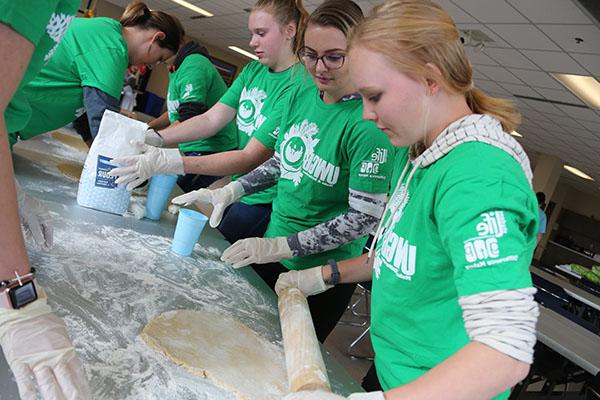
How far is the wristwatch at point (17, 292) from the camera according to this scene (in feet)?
2.15

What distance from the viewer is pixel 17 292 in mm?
663

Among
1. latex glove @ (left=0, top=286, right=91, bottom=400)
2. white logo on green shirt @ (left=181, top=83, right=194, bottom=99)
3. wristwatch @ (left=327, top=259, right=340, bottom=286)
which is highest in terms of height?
white logo on green shirt @ (left=181, top=83, right=194, bottom=99)

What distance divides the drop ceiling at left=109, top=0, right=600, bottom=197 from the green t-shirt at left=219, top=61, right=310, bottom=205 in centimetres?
99

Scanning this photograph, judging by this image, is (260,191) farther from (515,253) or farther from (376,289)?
(515,253)

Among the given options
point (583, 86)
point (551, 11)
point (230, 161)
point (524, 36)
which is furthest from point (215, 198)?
point (583, 86)

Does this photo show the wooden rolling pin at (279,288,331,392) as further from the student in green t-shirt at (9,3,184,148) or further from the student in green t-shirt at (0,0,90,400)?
the student in green t-shirt at (9,3,184,148)

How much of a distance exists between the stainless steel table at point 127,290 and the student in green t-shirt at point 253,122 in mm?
224

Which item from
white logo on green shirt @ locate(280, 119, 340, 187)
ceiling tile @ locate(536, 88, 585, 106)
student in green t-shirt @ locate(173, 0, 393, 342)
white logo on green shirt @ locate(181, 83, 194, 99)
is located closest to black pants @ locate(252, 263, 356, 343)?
student in green t-shirt @ locate(173, 0, 393, 342)

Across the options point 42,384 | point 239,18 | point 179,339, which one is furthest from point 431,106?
point 239,18

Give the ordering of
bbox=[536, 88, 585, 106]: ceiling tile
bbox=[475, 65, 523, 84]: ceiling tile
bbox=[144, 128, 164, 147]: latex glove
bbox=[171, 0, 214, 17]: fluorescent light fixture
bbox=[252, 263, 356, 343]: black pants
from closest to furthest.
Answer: bbox=[252, 263, 356, 343]: black pants < bbox=[144, 128, 164, 147]: latex glove < bbox=[536, 88, 585, 106]: ceiling tile < bbox=[475, 65, 523, 84]: ceiling tile < bbox=[171, 0, 214, 17]: fluorescent light fixture

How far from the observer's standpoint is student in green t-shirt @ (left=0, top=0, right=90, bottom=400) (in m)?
0.64

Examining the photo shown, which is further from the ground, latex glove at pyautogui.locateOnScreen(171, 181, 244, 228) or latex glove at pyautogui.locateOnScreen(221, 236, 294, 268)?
latex glove at pyautogui.locateOnScreen(171, 181, 244, 228)

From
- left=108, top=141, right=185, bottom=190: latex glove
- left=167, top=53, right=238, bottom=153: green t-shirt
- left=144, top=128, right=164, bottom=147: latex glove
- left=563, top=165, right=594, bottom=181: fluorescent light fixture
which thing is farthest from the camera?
left=563, top=165, right=594, bottom=181: fluorescent light fixture

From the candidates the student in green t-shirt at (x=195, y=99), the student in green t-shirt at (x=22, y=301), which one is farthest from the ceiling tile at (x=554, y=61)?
the student in green t-shirt at (x=22, y=301)
